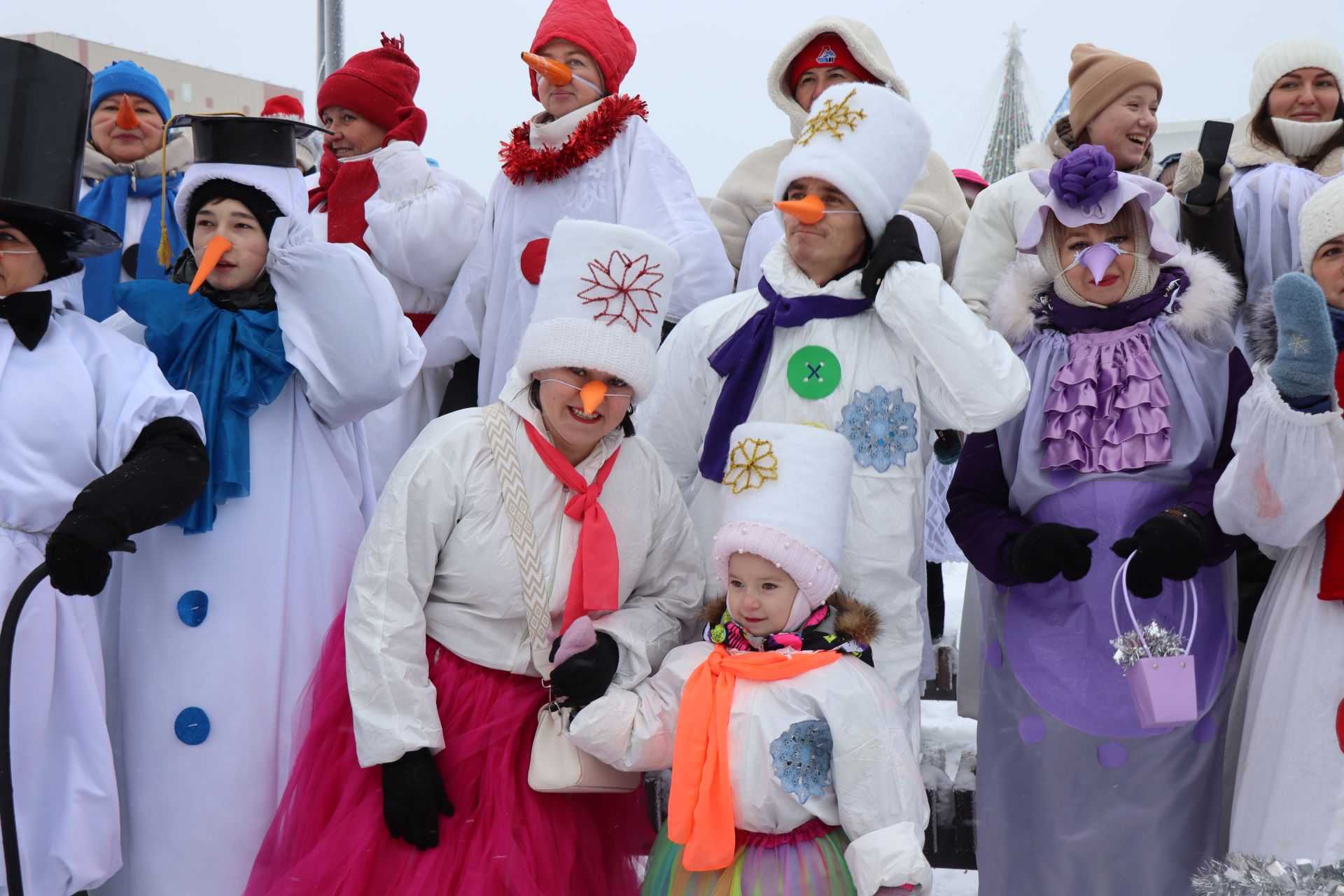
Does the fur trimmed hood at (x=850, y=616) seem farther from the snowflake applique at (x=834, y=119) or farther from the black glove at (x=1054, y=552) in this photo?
the snowflake applique at (x=834, y=119)

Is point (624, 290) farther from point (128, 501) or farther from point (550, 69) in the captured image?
point (550, 69)

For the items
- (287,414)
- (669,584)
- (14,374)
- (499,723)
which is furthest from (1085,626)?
(14,374)

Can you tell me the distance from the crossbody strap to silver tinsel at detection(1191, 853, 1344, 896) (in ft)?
5.81

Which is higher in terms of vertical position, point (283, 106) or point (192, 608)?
point (283, 106)

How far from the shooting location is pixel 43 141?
3156 millimetres

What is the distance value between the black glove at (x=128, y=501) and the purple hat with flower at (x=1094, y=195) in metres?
2.24

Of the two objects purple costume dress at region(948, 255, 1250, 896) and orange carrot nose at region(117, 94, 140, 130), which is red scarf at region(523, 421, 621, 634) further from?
orange carrot nose at region(117, 94, 140, 130)

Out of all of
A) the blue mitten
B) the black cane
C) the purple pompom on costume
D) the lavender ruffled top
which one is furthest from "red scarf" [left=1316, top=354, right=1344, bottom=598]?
the black cane

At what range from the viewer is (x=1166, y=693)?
2871 mm

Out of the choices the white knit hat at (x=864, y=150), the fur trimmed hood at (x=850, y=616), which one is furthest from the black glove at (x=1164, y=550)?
the white knit hat at (x=864, y=150)

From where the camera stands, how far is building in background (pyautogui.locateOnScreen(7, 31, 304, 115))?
21.1ft

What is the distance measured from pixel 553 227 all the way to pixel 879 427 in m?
1.59

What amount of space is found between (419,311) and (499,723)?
2354mm

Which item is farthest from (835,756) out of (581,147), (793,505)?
(581,147)
